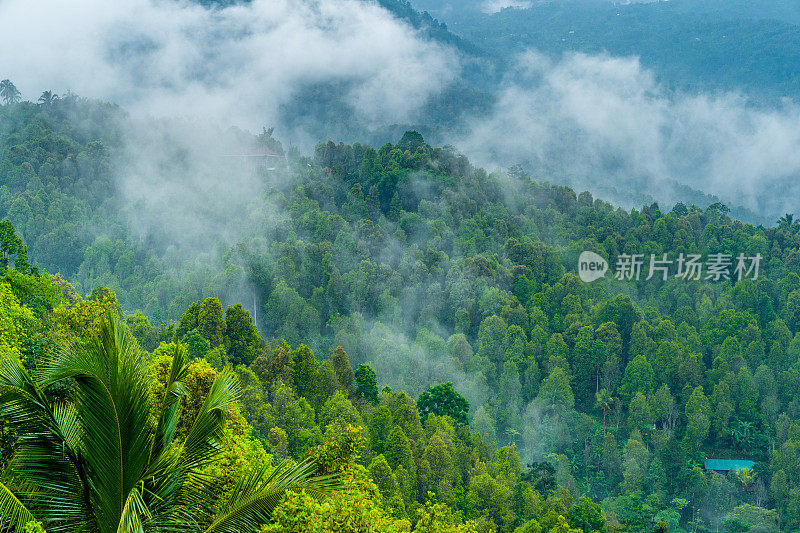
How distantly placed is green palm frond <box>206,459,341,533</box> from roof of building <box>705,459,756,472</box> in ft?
144

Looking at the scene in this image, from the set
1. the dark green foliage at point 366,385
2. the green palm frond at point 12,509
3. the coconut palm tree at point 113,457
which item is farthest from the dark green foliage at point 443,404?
the green palm frond at point 12,509

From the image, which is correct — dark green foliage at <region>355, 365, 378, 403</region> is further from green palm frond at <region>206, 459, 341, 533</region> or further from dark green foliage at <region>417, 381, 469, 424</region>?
green palm frond at <region>206, 459, 341, 533</region>

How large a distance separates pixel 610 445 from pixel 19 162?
52.6 m

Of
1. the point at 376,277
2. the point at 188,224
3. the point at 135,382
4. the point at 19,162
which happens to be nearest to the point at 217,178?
the point at 188,224

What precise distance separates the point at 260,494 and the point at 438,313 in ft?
160

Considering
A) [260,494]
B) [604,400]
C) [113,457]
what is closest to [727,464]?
[604,400]

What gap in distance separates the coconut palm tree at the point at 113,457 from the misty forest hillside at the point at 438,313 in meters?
8.29

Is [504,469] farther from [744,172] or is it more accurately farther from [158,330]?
[744,172]

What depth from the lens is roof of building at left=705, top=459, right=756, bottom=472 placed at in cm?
4800

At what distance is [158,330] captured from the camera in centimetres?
3675

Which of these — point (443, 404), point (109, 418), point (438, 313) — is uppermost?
point (438, 313)

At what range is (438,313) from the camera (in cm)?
5778

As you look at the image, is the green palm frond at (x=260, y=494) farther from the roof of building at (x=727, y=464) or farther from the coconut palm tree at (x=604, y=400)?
the coconut palm tree at (x=604, y=400)

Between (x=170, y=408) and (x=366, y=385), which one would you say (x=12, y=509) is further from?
(x=366, y=385)
